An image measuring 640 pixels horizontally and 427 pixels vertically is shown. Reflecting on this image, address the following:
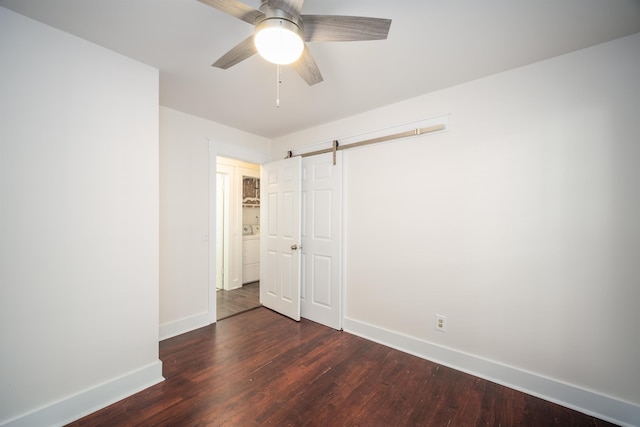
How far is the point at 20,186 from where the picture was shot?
1440mm

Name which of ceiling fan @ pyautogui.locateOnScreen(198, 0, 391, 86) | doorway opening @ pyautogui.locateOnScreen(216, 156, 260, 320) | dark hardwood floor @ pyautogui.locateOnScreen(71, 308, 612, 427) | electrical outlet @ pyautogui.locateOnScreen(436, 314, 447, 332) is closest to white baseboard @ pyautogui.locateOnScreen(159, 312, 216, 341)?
dark hardwood floor @ pyautogui.locateOnScreen(71, 308, 612, 427)

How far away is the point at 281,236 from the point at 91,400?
2209 mm

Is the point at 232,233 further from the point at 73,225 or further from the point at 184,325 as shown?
the point at 73,225

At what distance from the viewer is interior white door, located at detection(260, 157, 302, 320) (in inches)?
125

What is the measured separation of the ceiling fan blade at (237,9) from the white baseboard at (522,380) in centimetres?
275

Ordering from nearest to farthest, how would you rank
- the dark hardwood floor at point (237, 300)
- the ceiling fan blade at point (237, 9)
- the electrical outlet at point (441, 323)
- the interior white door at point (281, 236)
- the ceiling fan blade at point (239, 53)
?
the ceiling fan blade at point (237, 9) < the ceiling fan blade at point (239, 53) < the electrical outlet at point (441, 323) < the interior white door at point (281, 236) < the dark hardwood floor at point (237, 300)

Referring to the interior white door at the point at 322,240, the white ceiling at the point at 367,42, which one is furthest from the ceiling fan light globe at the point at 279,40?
the interior white door at the point at 322,240

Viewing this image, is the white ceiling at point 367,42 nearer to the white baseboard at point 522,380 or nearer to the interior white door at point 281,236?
the interior white door at point 281,236

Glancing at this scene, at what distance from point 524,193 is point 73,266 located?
127 inches

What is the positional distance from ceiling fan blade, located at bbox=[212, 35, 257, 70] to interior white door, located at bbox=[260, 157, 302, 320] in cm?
172

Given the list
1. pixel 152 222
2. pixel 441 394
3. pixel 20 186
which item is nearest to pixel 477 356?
pixel 441 394

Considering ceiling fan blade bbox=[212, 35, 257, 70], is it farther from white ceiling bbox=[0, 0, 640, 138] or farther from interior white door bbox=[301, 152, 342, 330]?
interior white door bbox=[301, 152, 342, 330]

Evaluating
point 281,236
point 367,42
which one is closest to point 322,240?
point 281,236

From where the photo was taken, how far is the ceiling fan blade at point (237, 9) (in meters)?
1.06
